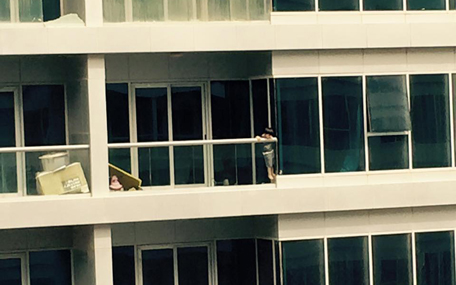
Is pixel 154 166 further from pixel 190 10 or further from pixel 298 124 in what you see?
pixel 190 10

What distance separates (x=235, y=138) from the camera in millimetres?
35812

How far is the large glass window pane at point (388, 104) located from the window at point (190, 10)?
280cm

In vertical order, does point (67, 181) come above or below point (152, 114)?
below

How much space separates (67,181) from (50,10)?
3976 millimetres

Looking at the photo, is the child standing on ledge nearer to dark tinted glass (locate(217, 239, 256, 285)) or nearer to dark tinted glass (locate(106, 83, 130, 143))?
dark tinted glass (locate(217, 239, 256, 285))

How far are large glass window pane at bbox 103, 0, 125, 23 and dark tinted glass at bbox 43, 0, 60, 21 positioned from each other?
179 cm

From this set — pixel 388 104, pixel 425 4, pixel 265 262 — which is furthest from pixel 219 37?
pixel 265 262

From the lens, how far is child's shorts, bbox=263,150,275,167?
112 ft

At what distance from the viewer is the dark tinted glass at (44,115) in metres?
35.0

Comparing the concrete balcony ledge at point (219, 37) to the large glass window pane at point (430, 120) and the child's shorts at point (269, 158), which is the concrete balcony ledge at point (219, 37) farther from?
the child's shorts at point (269, 158)

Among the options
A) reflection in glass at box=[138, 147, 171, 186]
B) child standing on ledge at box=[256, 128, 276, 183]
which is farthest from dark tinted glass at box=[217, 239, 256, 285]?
reflection in glass at box=[138, 147, 171, 186]

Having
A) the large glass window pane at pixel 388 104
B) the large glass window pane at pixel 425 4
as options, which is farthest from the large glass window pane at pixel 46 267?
the large glass window pane at pixel 425 4

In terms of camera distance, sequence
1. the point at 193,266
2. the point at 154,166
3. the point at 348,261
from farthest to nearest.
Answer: the point at 193,266 → the point at 348,261 → the point at 154,166

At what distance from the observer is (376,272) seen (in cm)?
3481
